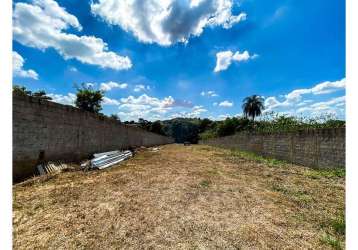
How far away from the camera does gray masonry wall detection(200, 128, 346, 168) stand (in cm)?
807

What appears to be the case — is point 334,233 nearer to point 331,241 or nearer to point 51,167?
point 331,241

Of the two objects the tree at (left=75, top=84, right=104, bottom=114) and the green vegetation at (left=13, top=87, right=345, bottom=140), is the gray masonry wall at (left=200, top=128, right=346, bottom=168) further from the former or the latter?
the tree at (left=75, top=84, right=104, bottom=114)

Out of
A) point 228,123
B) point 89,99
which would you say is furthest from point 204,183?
point 228,123

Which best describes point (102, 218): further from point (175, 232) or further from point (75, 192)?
point (75, 192)

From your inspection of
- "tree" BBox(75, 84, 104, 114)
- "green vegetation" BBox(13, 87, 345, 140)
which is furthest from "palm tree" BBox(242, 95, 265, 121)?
"tree" BBox(75, 84, 104, 114)

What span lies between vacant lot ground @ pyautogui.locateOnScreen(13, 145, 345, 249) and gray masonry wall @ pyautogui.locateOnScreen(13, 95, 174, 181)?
3.01 ft

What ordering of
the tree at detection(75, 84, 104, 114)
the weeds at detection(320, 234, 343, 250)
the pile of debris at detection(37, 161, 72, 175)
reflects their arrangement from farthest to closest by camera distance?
the tree at detection(75, 84, 104, 114), the pile of debris at detection(37, 161, 72, 175), the weeds at detection(320, 234, 343, 250)

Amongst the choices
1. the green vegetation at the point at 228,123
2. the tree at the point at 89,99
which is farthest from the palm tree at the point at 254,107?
the tree at the point at 89,99

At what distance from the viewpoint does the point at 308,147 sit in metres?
10.1

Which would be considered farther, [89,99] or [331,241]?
[89,99]

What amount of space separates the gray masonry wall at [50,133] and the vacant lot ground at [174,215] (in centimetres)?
92

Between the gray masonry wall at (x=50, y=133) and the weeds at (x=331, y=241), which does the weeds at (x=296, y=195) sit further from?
the gray masonry wall at (x=50, y=133)

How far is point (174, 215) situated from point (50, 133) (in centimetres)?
603
